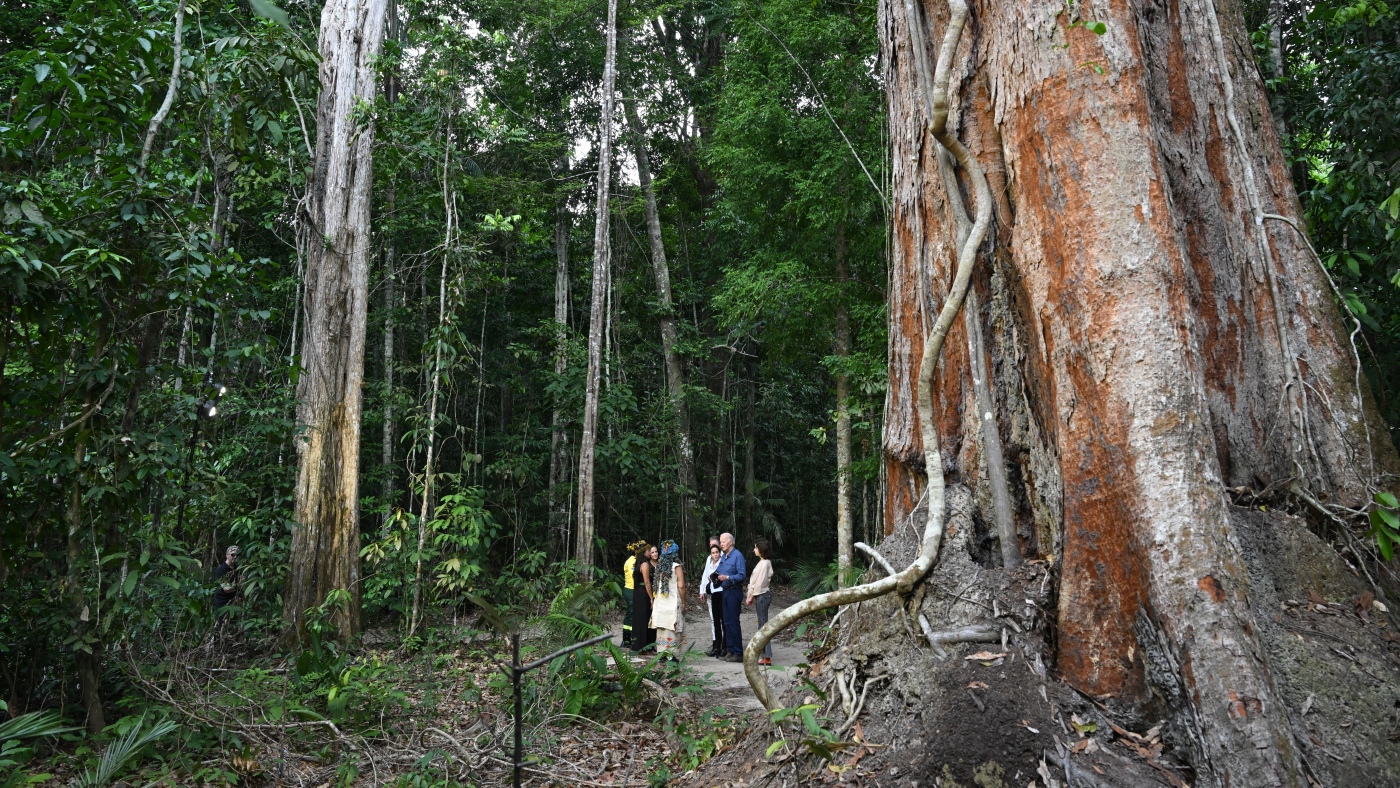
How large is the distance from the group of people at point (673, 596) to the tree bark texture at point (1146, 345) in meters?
4.72

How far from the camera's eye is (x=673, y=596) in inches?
340

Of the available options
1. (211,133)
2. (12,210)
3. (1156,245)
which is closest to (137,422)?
(12,210)

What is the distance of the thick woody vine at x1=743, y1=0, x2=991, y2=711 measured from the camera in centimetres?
384

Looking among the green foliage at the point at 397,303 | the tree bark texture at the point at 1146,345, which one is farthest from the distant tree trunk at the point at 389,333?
the tree bark texture at the point at 1146,345

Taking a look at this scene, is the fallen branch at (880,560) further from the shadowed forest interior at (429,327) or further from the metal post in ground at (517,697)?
the metal post in ground at (517,697)

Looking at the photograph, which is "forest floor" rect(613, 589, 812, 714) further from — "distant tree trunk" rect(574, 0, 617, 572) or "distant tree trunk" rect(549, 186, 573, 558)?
"distant tree trunk" rect(549, 186, 573, 558)

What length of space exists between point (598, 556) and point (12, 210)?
624 inches

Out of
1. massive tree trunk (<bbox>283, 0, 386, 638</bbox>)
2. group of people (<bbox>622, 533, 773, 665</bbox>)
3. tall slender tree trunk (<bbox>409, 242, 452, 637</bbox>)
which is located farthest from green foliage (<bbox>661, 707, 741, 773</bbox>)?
massive tree trunk (<bbox>283, 0, 386, 638</bbox>)

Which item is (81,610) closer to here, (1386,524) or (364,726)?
(364,726)

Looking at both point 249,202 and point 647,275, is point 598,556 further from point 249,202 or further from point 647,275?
point 249,202

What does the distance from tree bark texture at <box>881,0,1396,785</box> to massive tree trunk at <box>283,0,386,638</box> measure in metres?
6.91

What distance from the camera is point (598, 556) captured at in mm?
19641

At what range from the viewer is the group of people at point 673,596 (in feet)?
28.5

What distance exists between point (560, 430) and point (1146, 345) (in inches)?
502
